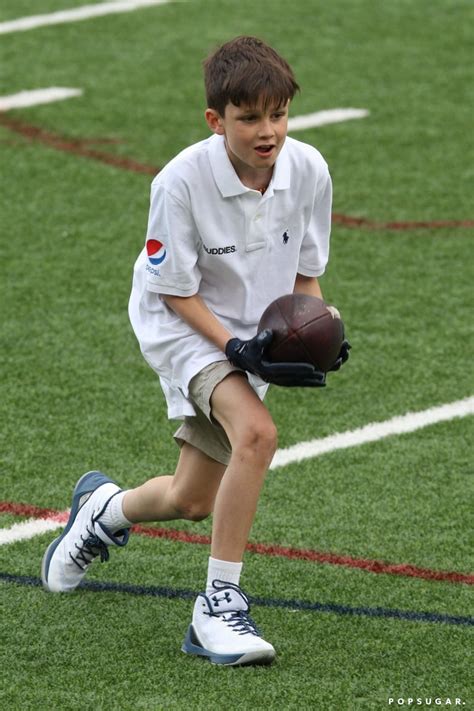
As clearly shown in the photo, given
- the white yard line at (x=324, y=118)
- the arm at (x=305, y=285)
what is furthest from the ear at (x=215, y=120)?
the white yard line at (x=324, y=118)

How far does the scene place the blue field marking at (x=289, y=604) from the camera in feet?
14.4

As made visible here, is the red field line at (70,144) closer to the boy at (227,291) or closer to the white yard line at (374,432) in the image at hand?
the white yard line at (374,432)

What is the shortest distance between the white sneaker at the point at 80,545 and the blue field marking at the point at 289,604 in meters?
0.08

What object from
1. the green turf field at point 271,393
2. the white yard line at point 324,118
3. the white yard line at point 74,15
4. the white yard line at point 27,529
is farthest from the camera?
the white yard line at point 74,15

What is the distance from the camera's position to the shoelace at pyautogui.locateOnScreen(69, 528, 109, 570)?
4527mm

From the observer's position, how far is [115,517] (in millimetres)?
4566

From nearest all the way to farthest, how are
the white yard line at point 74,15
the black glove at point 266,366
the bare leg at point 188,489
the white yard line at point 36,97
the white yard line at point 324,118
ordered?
1. the black glove at point 266,366
2. the bare leg at point 188,489
3. the white yard line at point 324,118
4. the white yard line at point 36,97
5. the white yard line at point 74,15

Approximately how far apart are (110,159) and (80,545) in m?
5.22

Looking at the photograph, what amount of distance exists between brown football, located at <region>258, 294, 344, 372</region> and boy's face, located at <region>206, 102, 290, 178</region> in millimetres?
399

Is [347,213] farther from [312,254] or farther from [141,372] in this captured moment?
[312,254]

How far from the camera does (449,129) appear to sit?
10.1 m

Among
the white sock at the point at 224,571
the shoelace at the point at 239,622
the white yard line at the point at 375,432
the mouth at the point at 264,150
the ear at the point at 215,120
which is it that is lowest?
the white yard line at the point at 375,432

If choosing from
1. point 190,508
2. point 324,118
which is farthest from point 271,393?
point 324,118

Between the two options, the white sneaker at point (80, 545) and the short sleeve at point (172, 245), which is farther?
the white sneaker at point (80, 545)
